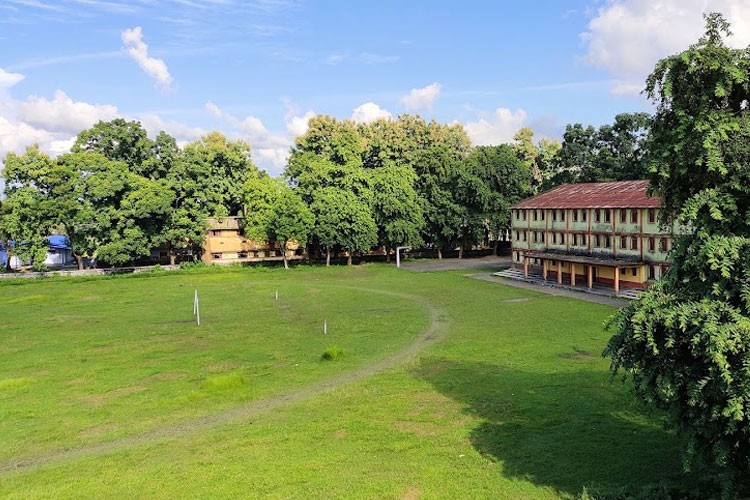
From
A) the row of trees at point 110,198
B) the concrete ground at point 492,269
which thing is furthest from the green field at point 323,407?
the row of trees at point 110,198

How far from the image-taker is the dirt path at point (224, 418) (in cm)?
1770

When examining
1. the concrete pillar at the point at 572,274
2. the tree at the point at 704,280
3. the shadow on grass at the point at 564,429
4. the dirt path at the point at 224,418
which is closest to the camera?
the tree at the point at 704,280

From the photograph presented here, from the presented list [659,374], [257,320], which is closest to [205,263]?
[257,320]

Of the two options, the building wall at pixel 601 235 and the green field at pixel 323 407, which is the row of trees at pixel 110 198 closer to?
the green field at pixel 323 407

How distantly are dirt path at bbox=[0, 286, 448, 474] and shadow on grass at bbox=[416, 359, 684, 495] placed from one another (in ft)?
9.73

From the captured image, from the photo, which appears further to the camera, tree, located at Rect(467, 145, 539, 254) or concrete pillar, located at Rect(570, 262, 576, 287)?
tree, located at Rect(467, 145, 539, 254)

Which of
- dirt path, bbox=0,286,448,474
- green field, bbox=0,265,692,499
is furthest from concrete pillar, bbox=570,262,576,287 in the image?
dirt path, bbox=0,286,448,474

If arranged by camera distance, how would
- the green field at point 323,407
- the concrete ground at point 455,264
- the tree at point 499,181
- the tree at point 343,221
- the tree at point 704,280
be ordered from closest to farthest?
the tree at point 704,280 → the green field at point 323,407 → the concrete ground at point 455,264 → the tree at point 343,221 → the tree at point 499,181

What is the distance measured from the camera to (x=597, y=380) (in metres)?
23.7

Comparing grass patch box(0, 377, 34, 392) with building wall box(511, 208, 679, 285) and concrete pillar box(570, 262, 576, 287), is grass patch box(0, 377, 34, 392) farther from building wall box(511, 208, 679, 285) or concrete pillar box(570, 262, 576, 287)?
concrete pillar box(570, 262, 576, 287)

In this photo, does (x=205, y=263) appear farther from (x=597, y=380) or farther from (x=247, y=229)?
(x=597, y=380)

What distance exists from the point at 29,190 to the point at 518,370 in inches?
2437

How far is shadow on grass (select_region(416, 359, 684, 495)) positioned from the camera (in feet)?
50.1

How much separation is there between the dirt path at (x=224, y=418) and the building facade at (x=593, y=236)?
2364 cm
